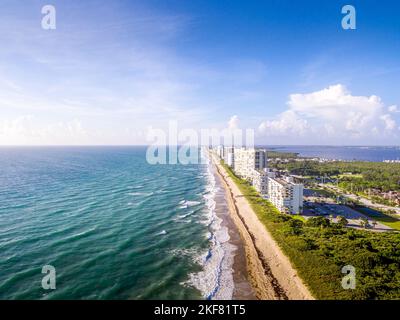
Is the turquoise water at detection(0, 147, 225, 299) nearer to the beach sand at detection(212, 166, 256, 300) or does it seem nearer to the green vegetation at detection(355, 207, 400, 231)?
the beach sand at detection(212, 166, 256, 300)

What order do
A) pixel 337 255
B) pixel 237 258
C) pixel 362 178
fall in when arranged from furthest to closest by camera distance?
pixel 362 178 → pixel 237 258 → pixel 337 255

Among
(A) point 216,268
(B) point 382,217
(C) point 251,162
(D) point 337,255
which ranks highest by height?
(C) point 251,162

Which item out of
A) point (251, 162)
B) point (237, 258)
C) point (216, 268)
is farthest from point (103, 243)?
point (251, 162)

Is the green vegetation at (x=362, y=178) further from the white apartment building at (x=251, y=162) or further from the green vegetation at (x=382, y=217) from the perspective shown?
the white apartment building at (x=251, y=162)

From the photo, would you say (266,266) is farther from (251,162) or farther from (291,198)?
(251,162)

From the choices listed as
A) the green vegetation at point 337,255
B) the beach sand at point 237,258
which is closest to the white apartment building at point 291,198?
the green vegetation at point 337,255
